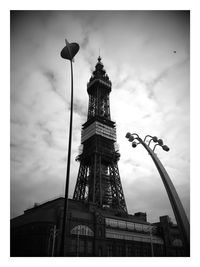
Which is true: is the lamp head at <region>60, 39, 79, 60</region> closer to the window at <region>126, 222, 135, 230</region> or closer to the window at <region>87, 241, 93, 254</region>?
the window at <region>87, 241, 93, 254</region>

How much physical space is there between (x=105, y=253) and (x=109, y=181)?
23.7m

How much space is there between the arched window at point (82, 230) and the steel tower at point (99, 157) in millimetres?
10177

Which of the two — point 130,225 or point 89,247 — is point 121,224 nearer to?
point 130,225

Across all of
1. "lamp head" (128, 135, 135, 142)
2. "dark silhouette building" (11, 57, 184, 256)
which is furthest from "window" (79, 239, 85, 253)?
"lamp head" (128, 135, 135, 142)

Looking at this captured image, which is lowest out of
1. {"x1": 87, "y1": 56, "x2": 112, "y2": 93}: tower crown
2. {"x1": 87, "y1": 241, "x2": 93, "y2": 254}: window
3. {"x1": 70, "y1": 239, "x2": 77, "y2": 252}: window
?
{"x1": 87, "y1": 241, "x2": 93, "y2": 254}: window

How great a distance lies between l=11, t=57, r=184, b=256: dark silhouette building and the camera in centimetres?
4212

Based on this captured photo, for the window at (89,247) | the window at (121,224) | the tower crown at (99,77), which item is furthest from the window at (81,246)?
the tower crown at (99,77)

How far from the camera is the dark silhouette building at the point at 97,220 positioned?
42.1 m

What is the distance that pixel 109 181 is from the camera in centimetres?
6700

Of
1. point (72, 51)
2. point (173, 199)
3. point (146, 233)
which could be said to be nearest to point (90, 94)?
point (146, 233)

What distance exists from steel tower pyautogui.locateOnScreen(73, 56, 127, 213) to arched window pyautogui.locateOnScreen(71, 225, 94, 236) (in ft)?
Answer: 33.4

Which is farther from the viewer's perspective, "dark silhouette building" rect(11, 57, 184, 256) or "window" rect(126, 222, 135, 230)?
"window" rect(126, 222, 135, 230)

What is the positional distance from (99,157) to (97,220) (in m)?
23.4

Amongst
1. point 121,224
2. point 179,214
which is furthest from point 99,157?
point 179,214
